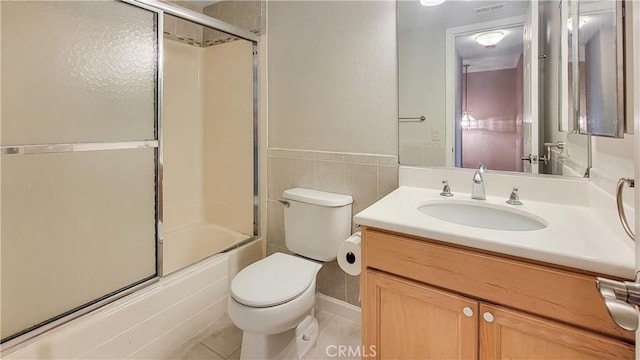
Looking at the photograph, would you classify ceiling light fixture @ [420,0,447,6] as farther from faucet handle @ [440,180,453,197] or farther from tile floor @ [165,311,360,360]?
tile floor @ [165,311,360,360]

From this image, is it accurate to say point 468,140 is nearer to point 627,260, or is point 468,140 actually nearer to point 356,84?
point 356,84

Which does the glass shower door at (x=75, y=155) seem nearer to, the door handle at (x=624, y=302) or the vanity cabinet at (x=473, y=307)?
the vanity cabinet at (x=473, y=307)

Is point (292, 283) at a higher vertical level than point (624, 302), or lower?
lower

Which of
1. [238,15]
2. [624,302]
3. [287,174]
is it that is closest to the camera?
[624,302]

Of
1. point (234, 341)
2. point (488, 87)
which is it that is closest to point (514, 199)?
point (488, 87)

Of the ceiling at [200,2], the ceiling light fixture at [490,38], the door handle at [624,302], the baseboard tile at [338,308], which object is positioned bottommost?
the baseboard tile at [338,308]

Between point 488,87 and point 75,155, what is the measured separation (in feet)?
6.12

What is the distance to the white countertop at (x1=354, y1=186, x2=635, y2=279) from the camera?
746mm

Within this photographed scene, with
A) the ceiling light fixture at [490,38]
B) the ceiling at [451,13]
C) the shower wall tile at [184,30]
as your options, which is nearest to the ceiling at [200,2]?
the shower wall tile at [184,30]

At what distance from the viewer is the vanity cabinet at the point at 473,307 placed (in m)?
0.77

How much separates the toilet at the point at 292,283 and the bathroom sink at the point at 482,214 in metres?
0.51

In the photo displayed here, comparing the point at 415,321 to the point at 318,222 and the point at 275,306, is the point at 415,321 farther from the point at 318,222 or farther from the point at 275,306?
the point at 318,222

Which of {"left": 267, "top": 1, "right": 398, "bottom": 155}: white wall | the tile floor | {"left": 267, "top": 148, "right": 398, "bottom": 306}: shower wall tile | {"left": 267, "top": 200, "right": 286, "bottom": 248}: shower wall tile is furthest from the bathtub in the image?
{"left": 267, "top": 1, "right": 398, "bottom": 155}: white wall

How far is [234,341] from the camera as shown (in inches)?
65.2
